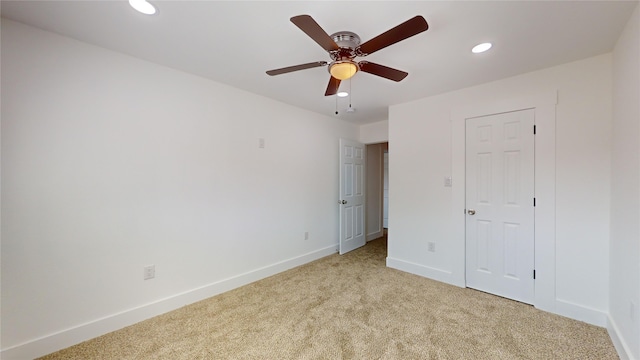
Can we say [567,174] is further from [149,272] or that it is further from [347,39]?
[149,272]

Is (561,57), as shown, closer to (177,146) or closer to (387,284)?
(387,284)

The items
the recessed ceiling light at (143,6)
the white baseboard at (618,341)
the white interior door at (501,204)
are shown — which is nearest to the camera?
the recessed ceiling light at (143,6)

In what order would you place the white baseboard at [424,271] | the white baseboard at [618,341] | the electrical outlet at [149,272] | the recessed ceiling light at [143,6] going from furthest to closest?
1. the white baseboard at [424,271]
2. the electrical outlet at [149,272]
3. the white baseboard at [618,341]
4. the recessed ceiling light at [143,6]

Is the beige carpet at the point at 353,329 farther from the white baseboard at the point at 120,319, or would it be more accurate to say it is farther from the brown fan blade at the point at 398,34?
the brown fan blade at the point at 398,34

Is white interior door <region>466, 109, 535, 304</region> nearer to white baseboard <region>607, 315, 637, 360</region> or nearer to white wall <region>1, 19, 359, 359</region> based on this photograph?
white baseboard <region>607, 315, 637, 360</region>

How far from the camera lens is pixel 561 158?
237 cm

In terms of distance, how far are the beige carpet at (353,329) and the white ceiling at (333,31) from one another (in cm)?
237

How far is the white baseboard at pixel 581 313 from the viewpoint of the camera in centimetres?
217

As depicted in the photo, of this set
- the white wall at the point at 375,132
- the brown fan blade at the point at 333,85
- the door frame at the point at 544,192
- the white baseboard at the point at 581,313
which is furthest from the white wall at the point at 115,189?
the white baseboard at the point at 581,313

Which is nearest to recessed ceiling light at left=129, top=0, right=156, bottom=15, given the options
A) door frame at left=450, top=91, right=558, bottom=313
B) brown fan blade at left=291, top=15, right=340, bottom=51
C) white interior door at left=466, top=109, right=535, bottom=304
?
brown fan blade at left=291, top=15, right=340, bottom=51

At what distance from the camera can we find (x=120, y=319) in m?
2.15

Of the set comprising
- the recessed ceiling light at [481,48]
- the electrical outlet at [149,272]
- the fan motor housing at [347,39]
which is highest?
the recessed ceiling light at [481,48]

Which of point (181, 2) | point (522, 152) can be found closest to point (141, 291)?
point (181, 2)

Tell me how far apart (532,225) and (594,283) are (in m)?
0.63
